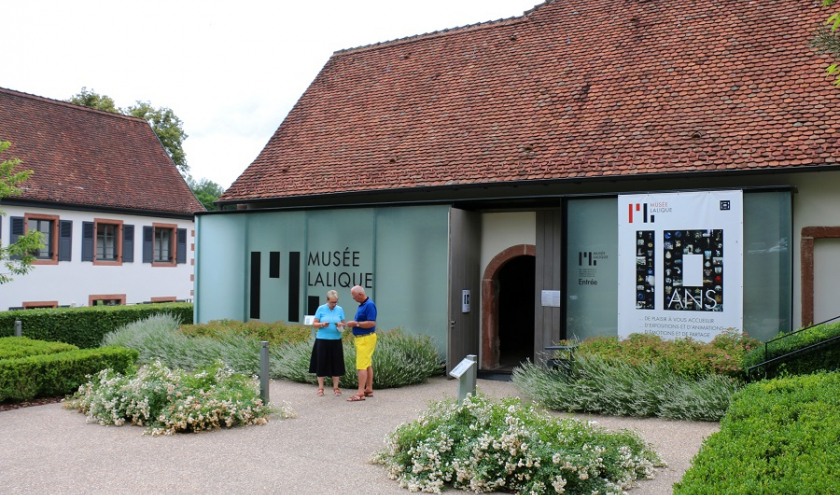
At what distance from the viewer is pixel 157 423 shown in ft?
30.7

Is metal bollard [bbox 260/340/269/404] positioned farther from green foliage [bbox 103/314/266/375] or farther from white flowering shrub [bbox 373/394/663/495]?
white flowering shrub [bbox 373/394/663/495]

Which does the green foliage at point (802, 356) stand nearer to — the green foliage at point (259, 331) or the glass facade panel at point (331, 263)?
the glass facade panel at point (331, 263)

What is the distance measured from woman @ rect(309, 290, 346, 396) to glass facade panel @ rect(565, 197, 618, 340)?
4211 mm

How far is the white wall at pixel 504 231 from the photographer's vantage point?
1515 cm

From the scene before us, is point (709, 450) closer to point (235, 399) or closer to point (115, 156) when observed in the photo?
point (235, 399)

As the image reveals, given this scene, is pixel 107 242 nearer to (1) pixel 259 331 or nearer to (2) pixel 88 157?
(2) pixel 88 157

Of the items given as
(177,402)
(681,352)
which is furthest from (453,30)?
(177,402)

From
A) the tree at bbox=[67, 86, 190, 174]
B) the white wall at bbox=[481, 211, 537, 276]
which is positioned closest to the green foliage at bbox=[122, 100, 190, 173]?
the tree at bbox=[67, 86, 190, 174]

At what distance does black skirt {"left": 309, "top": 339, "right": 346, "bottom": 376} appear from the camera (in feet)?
38.9

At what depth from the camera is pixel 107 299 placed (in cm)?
2761

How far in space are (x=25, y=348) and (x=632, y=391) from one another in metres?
9.95

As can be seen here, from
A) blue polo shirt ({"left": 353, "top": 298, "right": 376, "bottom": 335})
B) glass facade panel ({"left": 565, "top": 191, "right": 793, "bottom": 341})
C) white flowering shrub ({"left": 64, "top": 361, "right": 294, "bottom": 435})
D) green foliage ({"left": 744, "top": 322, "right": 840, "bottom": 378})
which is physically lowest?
white flowering shrub ({"left": 64, "top": 361, "right": 294, "bottom": 435})

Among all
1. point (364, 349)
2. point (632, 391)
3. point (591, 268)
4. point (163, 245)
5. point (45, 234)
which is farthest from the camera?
point (163, 245)

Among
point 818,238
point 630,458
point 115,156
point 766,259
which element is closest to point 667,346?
point 766,259
